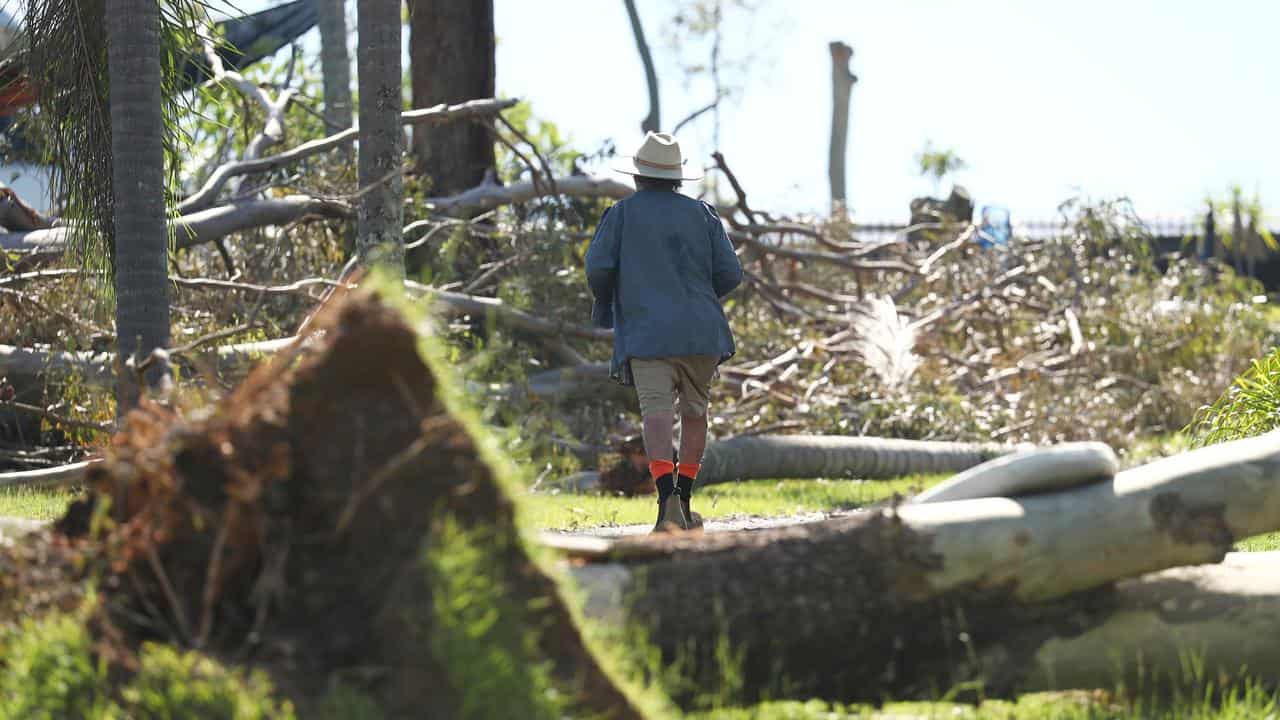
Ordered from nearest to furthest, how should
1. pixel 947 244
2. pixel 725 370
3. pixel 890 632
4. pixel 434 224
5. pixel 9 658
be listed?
pixel 9 658 < pixel 890 632 < pixel 434 224 < pixel 725 370 < pixel 947 244

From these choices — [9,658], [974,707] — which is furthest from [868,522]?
[9,658]

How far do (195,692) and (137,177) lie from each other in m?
5.26

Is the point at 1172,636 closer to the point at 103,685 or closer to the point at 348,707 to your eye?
the point at 348,707

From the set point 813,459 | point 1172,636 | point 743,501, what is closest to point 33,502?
point 743,501

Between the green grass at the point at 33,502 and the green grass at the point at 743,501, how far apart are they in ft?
9.64

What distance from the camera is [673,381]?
A: 771cm

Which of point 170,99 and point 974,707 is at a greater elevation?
point 170,99

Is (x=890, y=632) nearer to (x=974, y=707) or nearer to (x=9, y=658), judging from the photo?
(x=974, y=707)

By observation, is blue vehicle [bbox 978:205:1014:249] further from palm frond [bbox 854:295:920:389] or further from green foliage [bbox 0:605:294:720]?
green foliage [bbox 0:605:294:720]

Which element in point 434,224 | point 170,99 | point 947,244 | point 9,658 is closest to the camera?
point 9,658

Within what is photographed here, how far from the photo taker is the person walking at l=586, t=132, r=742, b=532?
24.5ft

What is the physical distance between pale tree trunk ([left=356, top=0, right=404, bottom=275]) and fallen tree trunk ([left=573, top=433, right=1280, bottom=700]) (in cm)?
556

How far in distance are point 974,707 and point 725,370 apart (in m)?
10.1

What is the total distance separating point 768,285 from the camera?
50.8ft
